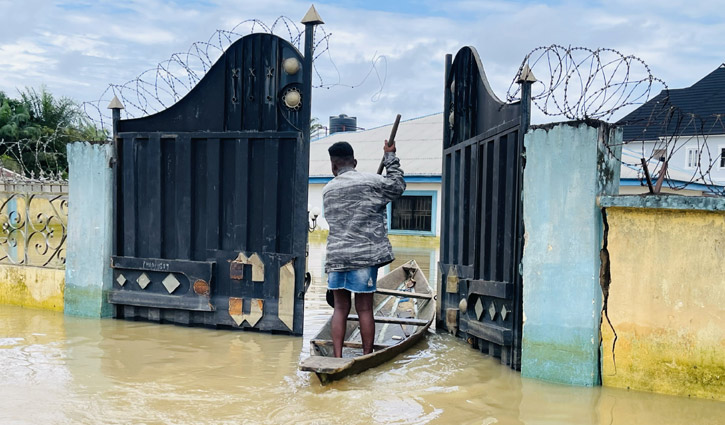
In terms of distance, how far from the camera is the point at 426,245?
21.5 m

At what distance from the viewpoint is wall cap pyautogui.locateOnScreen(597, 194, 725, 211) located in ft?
→ 14.8

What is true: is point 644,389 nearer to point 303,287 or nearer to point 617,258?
point 617,258

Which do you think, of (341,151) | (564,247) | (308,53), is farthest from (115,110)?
(564,247)

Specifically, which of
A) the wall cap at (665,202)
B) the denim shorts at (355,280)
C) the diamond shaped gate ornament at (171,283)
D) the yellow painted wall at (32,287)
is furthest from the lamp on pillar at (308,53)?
the yellow painted wall at (32,287)

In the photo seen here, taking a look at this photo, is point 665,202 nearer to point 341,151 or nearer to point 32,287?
point 341,151

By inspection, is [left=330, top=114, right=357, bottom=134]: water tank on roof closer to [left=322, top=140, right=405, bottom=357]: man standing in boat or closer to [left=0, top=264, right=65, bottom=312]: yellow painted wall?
[left=0, top=264, right=65, bottom=312]: yellow painted wall

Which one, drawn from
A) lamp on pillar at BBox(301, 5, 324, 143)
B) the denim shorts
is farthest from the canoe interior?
lamp on pillar at BBox(301, 5, 324, 143)

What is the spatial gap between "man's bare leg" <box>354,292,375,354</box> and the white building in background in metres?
15.3

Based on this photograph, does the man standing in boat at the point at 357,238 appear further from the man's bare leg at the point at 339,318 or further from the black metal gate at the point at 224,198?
the black metal gate at the point at 224,198

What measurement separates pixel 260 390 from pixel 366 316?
1086 mm

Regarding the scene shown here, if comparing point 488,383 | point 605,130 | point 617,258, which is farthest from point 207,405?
point 605,130

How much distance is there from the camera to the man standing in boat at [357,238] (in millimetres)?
5250

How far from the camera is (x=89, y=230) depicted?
23.9 feet

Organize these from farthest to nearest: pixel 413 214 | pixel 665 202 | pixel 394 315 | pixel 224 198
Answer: pixel 413 214, pixel 394 315, pixel 224 198, pixel 665 202
